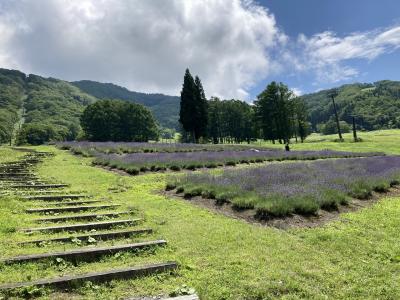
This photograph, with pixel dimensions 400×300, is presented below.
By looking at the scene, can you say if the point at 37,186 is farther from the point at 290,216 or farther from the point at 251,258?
the point at 251,258

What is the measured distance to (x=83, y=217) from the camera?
10.1 metres

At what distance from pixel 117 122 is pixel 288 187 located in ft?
281

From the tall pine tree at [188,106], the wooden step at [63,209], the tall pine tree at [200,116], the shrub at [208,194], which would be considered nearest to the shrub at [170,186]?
the shrub at [208,194]

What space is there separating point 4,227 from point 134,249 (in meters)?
3.61

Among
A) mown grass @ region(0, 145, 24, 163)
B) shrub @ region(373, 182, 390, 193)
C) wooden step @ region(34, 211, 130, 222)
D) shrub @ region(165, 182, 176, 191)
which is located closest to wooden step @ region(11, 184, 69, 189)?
shrub @ region(165, 182, 176, 191)

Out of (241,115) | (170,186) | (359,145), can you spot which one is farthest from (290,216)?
(241,115)

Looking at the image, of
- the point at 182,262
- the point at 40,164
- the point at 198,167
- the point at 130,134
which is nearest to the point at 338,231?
the point at 182,262

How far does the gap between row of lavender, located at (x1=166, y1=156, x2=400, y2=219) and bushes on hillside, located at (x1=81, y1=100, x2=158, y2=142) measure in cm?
7938

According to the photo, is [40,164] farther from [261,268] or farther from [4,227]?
[261,268]

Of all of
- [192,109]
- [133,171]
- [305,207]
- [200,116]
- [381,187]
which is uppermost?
[192,109]

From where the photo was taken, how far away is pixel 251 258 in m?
7.38

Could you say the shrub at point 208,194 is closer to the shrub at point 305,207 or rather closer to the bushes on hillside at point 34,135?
the shrub at point 305,207

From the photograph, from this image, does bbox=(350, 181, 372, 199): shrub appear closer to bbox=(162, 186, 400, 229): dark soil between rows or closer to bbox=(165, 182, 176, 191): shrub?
bbox=(162, 186, 400, 229): dark soil between rows

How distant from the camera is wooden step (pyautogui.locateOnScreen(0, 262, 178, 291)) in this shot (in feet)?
18.8
